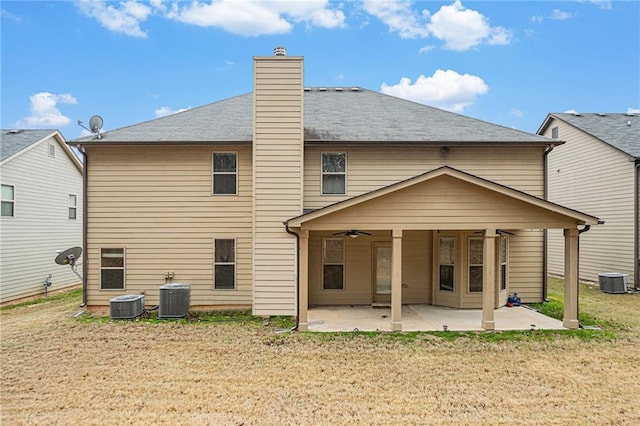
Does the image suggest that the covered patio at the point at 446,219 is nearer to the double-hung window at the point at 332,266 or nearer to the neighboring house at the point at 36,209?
the double-hung window at the point at 332,266

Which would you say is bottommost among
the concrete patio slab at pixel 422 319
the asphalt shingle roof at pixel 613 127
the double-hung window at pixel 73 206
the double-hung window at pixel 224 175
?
the concrete patio slab at pixel 422 319

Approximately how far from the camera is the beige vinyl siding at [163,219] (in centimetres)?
1036

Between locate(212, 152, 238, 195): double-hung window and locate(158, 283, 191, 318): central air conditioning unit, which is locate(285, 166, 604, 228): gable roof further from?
locate(158, 283, 191, 318): central air conditioning unit

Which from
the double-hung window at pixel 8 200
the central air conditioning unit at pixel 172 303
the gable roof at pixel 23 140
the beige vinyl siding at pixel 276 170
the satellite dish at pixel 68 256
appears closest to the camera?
the beige vinyl siding at pixel 276 170

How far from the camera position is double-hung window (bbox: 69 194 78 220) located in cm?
1609

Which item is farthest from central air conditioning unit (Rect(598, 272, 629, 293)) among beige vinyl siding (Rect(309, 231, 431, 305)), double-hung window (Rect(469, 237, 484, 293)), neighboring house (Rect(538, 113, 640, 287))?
beige vinyl siding (Rect(309, 231, 431, 305))

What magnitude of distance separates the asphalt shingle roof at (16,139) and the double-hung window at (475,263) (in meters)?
15.8

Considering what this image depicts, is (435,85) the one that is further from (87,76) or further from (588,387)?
(588,387)

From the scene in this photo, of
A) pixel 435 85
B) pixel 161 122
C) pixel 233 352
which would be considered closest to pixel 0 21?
pixel 161 122

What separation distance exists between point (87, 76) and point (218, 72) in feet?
25.4

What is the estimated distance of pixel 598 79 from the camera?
74.1 ft

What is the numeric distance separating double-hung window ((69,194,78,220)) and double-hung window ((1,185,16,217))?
125 inches

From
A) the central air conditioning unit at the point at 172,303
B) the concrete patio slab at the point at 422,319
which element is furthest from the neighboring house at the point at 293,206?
the central air conditioning unit at the point at 172,303

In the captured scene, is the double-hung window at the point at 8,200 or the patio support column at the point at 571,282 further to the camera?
the double-hung window at the point at 8,200
